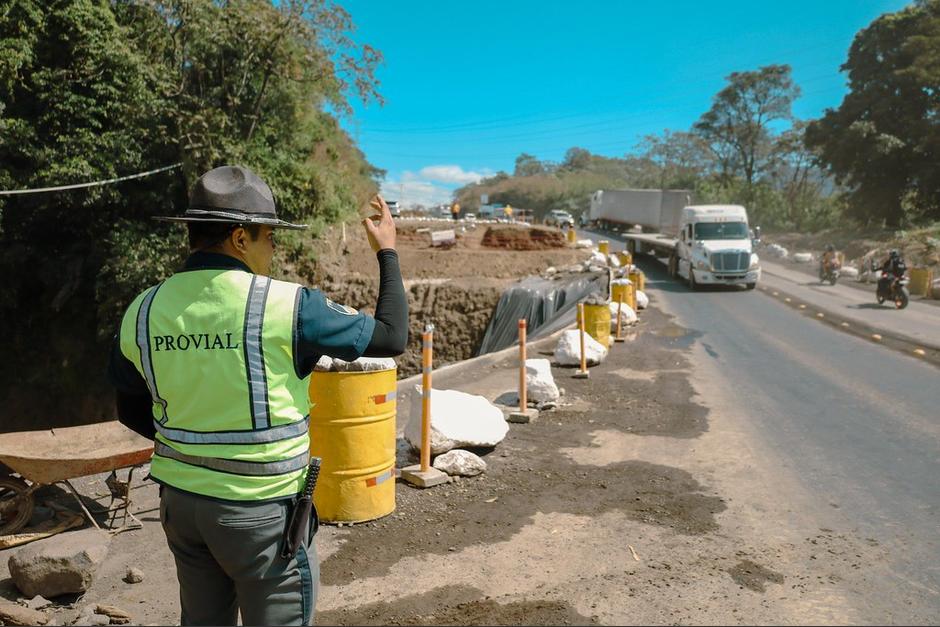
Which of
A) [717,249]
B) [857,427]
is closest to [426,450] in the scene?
[857,427]

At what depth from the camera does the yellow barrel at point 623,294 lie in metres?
16.0

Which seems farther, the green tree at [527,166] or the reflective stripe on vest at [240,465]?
the green tree at [527,166]

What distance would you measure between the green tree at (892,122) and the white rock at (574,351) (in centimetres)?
3326

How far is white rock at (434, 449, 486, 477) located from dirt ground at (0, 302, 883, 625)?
0.10 metres

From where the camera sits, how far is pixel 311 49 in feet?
66.0

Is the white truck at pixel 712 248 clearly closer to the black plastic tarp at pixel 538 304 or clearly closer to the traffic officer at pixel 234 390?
the black plastic tarp at pixel 538 304

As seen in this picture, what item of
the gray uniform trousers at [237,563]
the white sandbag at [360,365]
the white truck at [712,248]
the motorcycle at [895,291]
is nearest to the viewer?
the gray uniform trousers at [237,563]

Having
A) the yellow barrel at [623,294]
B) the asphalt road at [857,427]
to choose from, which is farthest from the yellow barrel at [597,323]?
the yellow barrel at [623,294]

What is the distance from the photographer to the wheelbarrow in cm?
503

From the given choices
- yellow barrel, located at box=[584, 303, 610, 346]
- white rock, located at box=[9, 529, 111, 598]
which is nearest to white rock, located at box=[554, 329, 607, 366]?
yellow barrel, located at box=[584, 303, 610, 346]

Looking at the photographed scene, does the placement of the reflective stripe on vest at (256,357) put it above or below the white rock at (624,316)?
above

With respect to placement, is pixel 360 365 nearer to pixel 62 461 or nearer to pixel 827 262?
pixel 62 461

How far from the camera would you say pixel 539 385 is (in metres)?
8.86

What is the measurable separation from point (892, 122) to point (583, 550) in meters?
42.3
